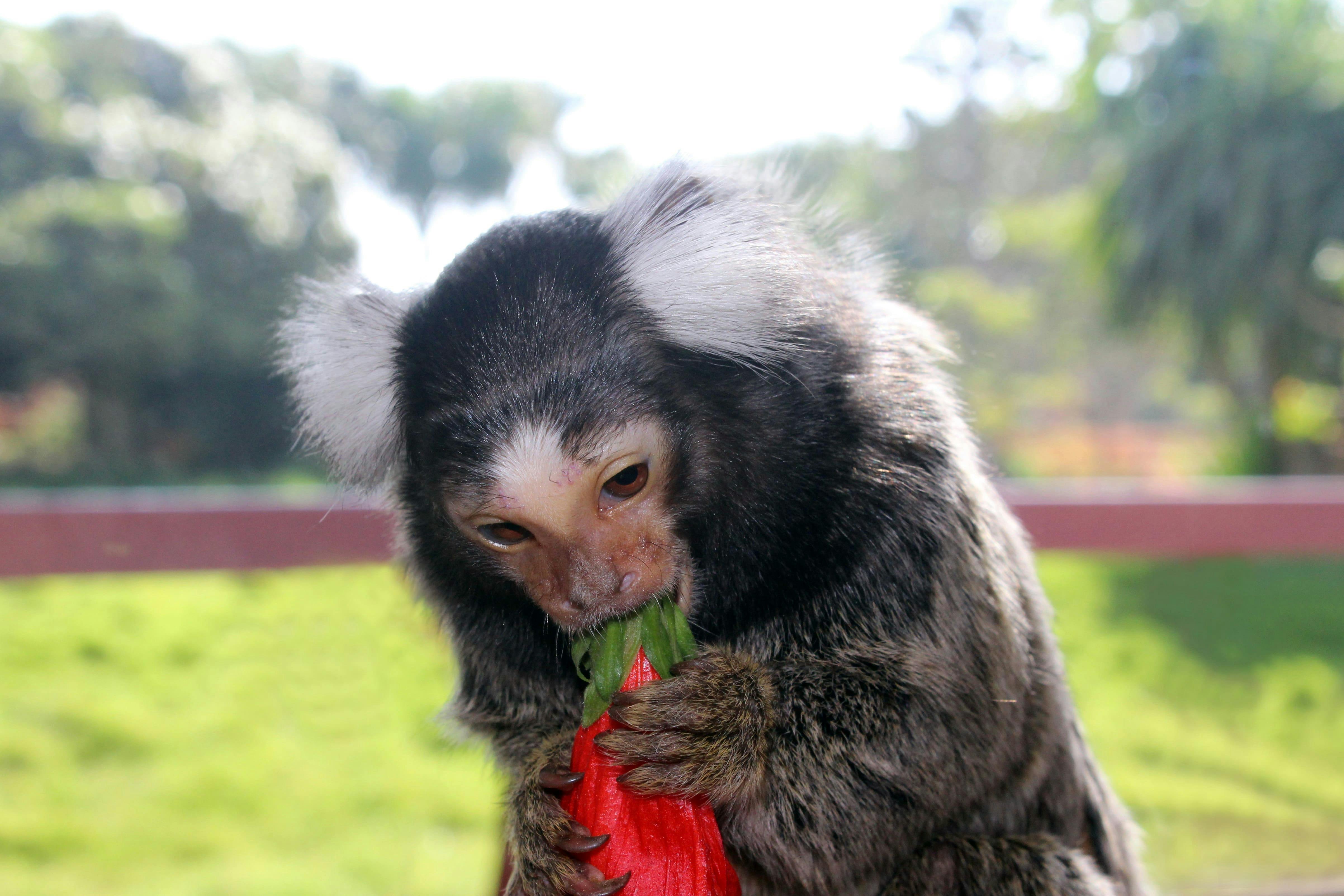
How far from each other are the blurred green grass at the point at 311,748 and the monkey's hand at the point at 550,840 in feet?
2.71

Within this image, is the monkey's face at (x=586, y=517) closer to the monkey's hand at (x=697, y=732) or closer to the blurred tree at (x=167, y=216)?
the monkey's hand at (x=697, y=732)

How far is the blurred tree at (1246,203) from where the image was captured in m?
5.32

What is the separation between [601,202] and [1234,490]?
2.82 m

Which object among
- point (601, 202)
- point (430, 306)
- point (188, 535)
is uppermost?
point (601, 202)

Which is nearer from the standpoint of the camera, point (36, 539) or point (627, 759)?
point (627, 759)

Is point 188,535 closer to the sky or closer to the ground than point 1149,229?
closer to the ground

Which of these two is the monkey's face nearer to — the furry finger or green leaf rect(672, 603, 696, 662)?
green leaf rect(672, 603, 696, 662)

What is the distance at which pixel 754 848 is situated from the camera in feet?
4.11

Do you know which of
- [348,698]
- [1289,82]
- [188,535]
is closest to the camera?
[188,535]

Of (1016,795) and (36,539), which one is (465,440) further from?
(36,539)

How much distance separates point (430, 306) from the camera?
4.60 ft

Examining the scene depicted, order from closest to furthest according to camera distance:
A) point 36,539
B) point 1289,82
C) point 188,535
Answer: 1. point 36,539
2. point 188,535
3. point 1289,82

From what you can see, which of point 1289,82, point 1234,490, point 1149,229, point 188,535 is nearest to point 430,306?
point 188,535

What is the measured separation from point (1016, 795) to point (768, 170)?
1209 mm
